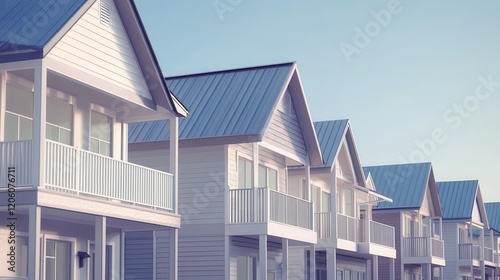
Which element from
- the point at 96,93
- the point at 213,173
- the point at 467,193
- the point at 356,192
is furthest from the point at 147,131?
the point at 467,193

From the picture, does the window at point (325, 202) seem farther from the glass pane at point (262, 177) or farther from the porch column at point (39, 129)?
the porch column at point (39, 129)

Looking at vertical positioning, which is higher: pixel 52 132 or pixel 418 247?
pixel 52 132

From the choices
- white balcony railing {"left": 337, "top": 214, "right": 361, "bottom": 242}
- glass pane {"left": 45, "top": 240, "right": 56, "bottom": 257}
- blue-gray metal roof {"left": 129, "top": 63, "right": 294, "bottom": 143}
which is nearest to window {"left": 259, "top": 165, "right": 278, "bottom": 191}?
blue-gray metal roof {"left": 129, "top": 63, "right": 294, "bottom": 143}

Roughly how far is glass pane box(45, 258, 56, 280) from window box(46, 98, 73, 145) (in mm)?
3230

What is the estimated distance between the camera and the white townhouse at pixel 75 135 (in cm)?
1982

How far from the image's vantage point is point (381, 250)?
43719 mm

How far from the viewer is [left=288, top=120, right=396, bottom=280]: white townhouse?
38.0 metres

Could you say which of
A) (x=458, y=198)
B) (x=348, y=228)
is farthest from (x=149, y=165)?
(x=458, y=198)

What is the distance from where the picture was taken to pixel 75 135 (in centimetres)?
2452

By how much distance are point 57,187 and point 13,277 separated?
268 cm

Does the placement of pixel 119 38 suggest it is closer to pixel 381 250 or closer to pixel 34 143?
pixel 34 143

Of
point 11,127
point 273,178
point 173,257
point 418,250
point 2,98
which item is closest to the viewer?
point 2,98

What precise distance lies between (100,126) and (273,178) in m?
10.6

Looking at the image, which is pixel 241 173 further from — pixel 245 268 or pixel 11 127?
pixel 11 127
